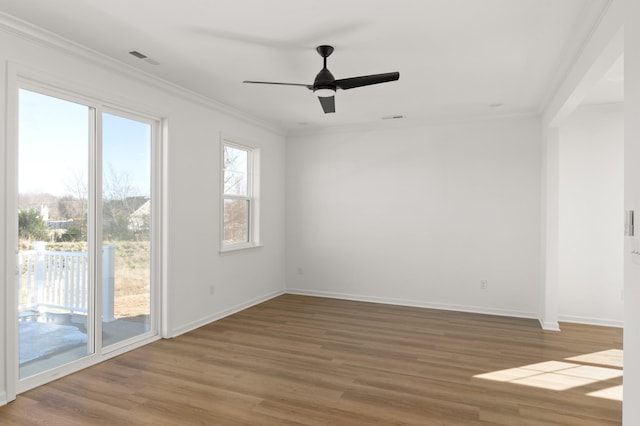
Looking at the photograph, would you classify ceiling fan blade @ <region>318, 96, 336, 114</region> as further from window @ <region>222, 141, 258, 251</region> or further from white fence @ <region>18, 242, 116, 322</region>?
white fence @ <region>18, 242, 116, 322</region>

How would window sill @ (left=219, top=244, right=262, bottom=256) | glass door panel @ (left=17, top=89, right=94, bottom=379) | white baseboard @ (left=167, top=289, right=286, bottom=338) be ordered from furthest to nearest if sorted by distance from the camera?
window sill @ (left=219, top=244, right=262, bottom=256)
white baseboard @ (left=167, top=289, right=286, bottom=338)
glass door panel @ (left=17, top=89, right=94, bottom=379)

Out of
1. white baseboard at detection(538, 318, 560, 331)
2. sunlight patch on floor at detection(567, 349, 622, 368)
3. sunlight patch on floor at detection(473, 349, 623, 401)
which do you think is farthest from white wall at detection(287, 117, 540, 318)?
sunlight patch on floor at detection(473, 349, 623, 401)

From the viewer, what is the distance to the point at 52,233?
3.09 metres

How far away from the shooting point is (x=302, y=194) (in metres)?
6.36

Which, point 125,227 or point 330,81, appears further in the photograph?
point 125,227

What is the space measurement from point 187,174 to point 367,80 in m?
2.44

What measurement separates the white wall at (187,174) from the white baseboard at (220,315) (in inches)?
0.6

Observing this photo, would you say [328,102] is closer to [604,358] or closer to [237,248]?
[237,248]

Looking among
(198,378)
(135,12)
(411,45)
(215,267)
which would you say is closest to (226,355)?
(198,378)

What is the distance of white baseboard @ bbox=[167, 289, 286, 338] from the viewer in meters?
4.22

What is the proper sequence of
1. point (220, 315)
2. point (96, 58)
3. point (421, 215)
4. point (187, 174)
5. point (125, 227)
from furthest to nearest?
point (421, 215) → point (220, 315) → point (187, 174) → point (125, 227) → point (96, 58)

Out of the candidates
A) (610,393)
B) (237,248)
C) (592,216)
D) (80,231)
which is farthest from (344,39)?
(592,216)

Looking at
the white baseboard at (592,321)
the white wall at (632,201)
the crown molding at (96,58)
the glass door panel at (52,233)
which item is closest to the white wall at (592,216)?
the white baseboard at (592,321)

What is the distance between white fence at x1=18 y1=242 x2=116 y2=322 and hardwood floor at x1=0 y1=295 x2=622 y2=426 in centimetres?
59
